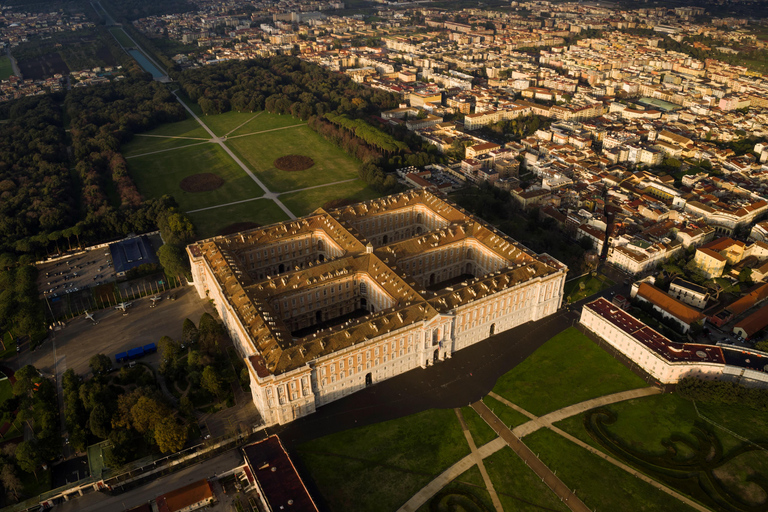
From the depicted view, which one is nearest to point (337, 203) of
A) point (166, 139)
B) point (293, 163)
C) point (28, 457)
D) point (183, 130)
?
point (293, 163)

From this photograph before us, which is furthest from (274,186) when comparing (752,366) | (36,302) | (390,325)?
(752,366)

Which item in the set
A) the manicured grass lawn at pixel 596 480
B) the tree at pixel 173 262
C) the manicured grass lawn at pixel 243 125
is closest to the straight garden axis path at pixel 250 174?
the manicured grass lawn at pixel 243 125

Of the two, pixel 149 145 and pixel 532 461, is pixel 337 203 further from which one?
pixel 149 145

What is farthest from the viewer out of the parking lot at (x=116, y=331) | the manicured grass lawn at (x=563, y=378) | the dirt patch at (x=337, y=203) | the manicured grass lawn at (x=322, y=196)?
the manicured grass lawn at (x=322, y=196)

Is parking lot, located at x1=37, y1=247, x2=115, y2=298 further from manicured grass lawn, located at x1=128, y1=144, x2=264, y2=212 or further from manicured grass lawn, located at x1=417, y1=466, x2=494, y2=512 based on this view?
manicured grass lawn, located at x1=417, y1=466, x2=494, y2=512

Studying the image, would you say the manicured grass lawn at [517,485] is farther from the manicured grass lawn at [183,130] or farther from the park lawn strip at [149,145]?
the manicured grass lawn at [183,130]

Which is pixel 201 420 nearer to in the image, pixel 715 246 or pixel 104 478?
pixel 104 478

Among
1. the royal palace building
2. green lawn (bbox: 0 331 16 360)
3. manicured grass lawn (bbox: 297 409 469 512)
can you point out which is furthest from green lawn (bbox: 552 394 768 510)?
green lawn (bbox: 0 331 16 360)
